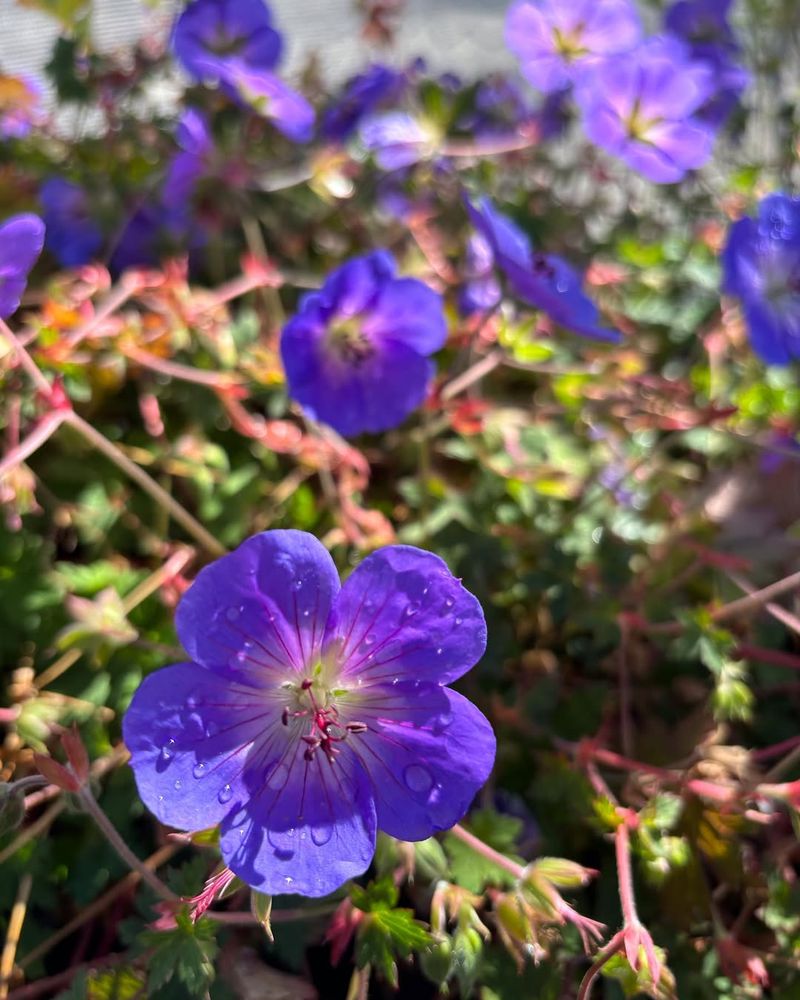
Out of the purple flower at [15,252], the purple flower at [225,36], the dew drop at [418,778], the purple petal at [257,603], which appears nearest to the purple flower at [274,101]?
the purple flower at [225,36]

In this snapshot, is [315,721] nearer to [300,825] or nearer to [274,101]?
[300,825]

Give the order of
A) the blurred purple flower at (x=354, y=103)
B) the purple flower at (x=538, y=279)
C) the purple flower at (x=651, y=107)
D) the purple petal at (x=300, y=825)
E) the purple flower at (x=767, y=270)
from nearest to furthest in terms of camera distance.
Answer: the purple petal at (x=300, y=825) < the purple flower at (x=538, y=279) < the purple flower at (x=767, y=270) < the purple flower at (x=651, y=107) < the blurred purple flower at (x=354, y=103)

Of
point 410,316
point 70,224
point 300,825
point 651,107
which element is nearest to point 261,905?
point 300,825

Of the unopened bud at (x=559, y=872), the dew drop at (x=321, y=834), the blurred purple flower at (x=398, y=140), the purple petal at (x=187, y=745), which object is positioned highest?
the blurred purple flower at (x=398, y=140)

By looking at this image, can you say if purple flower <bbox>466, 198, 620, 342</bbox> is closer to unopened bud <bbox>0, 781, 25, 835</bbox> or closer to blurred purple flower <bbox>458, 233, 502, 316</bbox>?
blurred purple flower <bbox>458, 233, 502, 316</bbox>

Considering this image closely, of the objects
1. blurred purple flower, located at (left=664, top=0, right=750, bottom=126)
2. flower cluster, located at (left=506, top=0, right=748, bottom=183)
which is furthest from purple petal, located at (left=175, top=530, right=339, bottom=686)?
blurred purple flower, located at (left=664, top=0, right=750, bottom=126)

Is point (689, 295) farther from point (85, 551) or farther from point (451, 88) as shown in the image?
point (85, 551)

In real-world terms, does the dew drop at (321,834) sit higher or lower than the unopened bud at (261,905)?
higher

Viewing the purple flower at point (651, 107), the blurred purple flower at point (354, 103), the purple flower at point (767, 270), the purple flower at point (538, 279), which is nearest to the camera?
the purple flower at point (538, 279)

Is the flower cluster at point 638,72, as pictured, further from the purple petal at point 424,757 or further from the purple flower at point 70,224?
the purple petal at point 424,757
